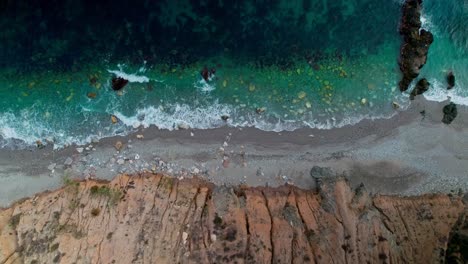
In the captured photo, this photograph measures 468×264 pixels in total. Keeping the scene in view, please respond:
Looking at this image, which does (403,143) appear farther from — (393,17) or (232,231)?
(232,231)

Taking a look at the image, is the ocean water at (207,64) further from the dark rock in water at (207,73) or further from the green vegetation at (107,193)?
the green vegetation at (107,193)

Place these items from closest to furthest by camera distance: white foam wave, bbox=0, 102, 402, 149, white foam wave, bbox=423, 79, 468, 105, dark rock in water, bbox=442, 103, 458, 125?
dark rock in water, bbox=442, 103, 458, 125 → white foam wave, bbox=0, 102, 402, 149 → white foam wave, bbox=423, 79, 468, 105

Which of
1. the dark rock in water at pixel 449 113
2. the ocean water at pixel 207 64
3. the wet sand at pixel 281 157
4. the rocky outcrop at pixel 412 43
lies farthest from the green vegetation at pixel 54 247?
the dark rock in water at pixel 449 113

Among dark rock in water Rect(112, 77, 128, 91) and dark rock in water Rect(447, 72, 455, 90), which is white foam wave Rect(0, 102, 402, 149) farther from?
dark rock in water Rect(447, 72, 455, 90)

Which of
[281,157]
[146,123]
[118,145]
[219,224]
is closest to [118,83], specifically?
[146,123]

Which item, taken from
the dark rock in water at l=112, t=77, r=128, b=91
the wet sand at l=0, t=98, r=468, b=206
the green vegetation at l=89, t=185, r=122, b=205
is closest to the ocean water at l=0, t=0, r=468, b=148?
the dark rock in water at l=112, t=77, r=128, b=91

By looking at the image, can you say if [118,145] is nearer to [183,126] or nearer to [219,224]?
[183,126]
